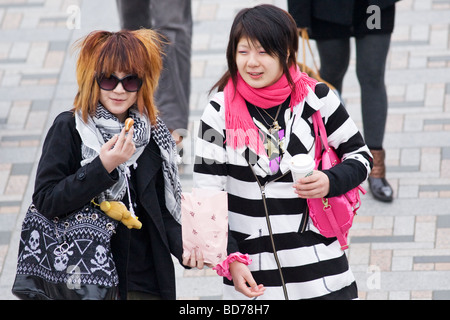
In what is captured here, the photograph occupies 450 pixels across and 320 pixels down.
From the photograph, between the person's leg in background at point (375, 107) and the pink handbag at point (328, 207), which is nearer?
the pink handbag at point (328, 207)

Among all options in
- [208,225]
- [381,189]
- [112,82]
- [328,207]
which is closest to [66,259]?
[208,225]

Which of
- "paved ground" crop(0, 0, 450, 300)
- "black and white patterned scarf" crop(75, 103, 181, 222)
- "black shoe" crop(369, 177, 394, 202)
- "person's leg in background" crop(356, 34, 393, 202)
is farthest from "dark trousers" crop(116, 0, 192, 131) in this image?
"black and white patterned scarf" crop(75, 103, 181, 222)

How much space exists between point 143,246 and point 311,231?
609 millimetres

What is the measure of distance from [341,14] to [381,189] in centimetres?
101

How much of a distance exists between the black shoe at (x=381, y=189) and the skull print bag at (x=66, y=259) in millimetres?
2407

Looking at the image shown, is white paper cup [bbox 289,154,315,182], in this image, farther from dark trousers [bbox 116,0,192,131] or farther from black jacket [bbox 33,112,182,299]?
dark trousers [bbox 116,0,192,131]

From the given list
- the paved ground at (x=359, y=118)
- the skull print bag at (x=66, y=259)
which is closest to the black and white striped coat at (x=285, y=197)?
the skull print bag at (x=66, y=259)

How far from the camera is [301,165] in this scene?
319cm

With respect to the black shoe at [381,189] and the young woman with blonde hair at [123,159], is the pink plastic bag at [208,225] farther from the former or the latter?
the black shoe at [381,189]

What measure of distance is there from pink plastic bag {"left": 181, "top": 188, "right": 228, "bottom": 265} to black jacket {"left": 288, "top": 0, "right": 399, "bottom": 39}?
1.92 metres

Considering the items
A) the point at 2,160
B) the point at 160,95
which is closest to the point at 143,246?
the point at 160,95

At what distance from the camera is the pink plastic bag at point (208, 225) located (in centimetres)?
331

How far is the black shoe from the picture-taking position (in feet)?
17.1

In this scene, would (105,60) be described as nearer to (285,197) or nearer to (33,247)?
(33,247)
